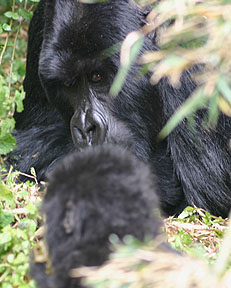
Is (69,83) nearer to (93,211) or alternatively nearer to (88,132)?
(88,132)

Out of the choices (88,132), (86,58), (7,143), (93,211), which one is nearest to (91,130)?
(88,132)

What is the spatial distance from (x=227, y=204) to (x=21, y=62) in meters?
2.82

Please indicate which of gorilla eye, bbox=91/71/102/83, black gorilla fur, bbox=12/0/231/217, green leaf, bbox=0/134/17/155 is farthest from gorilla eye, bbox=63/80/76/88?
green leaf, bbox=0/134/17/155

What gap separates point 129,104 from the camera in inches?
140

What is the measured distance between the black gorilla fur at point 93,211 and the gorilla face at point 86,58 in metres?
1.66

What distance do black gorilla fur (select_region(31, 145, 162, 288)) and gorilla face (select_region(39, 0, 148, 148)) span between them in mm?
1663

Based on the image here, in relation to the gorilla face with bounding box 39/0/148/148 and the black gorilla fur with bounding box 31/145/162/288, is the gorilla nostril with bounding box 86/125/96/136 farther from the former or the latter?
the black gorilla fur with bounding box 31/145/162/288

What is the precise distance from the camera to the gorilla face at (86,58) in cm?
341

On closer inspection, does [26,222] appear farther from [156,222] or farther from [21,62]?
[21,62]

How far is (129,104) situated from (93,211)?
6.16 feet

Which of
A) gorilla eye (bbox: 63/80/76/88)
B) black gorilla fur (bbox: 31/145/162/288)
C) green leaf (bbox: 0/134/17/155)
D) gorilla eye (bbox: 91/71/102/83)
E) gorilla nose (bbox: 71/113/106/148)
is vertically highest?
black gorilla fur (bbox: 31/145/162/288)

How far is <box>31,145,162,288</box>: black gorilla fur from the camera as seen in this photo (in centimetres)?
174

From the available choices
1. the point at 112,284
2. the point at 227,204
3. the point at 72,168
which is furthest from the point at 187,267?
the point at 227,204

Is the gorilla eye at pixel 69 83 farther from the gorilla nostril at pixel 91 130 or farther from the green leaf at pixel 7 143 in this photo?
the green leaf at pixel 7 143
